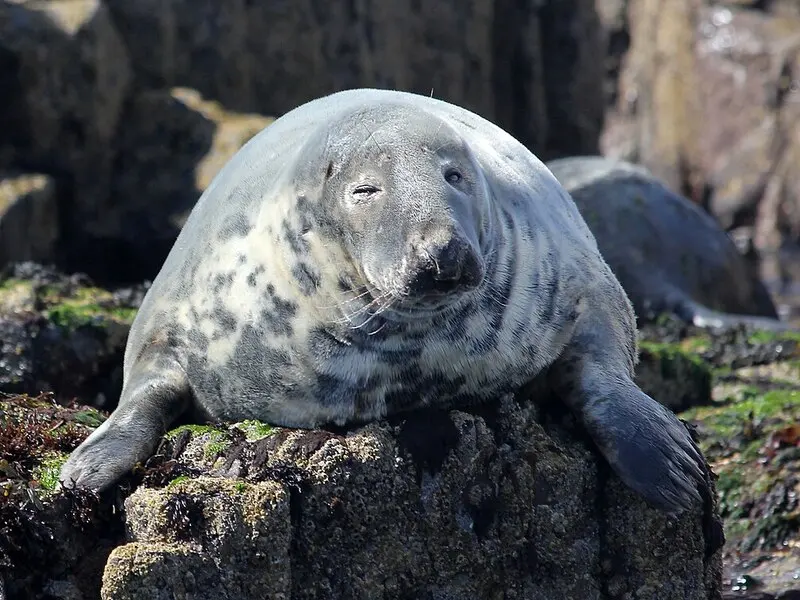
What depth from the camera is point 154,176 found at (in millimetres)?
13125

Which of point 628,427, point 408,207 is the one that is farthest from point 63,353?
point 628,427

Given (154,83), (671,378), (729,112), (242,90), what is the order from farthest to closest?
1. (729,112)
2. (242,90)
3. (154,83)
4. (671,378)

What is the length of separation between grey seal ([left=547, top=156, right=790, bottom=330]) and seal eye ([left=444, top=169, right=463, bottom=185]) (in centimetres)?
691

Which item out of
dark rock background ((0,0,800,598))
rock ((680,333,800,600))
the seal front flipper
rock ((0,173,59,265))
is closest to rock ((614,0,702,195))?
dark rock background ((0,0,800,598))

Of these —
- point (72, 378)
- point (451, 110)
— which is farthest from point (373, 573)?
point (72, 378)

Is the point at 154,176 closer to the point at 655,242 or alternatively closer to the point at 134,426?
the point at 655,242

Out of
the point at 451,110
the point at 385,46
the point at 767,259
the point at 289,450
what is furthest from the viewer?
the point at 767,259

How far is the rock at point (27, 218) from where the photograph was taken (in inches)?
461

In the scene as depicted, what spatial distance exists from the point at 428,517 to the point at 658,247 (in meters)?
8.05

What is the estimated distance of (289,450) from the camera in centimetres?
497

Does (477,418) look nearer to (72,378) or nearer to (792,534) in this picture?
(792,534)

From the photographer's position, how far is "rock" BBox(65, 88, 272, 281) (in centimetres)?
1268

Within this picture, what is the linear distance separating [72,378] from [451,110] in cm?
255

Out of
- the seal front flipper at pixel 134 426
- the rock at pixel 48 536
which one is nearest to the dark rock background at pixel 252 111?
the seal front flipper at pixel 134 426
